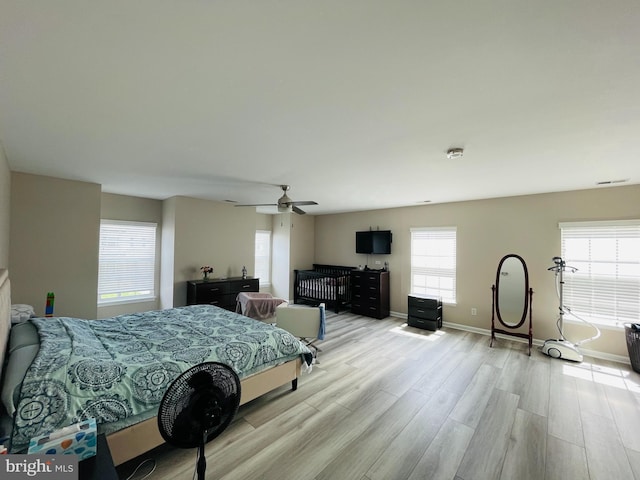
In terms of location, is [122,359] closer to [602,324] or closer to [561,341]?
[561,341]

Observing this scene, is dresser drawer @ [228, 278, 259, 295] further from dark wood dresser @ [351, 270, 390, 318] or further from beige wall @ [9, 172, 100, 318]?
dark wood dresser @ [351, 270, 390, 318]

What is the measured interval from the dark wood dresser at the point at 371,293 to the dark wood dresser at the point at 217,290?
2.59 meters

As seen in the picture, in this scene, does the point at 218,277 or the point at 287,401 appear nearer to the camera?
the point at 287,401

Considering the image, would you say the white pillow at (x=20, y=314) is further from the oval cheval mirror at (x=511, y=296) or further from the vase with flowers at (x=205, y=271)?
the oval cheval mirror at (x=511, y=296)

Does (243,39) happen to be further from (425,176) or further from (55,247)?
(55,247)

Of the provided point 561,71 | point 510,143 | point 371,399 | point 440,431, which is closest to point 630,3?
point 561,71

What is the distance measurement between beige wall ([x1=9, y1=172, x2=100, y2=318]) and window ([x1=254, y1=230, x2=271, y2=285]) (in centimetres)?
373

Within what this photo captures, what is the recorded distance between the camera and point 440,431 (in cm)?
223

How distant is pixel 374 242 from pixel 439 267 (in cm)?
156

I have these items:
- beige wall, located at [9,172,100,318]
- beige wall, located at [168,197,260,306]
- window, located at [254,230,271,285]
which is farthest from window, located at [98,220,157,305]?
window, located at [254,230,271,285]

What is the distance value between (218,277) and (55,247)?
8.40 ft

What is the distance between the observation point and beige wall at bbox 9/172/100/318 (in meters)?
3.45

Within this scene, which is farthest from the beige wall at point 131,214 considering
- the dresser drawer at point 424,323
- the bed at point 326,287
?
the dresser drawer at point 424,323

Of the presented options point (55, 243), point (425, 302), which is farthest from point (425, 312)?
point (55, 243)
